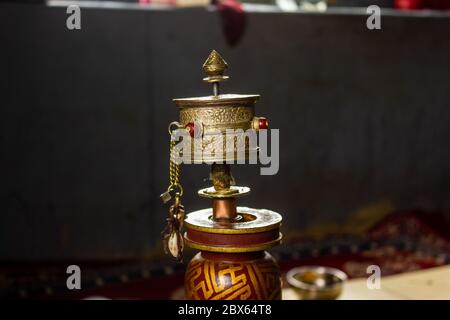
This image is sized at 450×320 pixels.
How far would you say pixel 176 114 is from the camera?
431cm

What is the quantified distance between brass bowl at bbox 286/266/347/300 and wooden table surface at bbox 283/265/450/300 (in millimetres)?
44

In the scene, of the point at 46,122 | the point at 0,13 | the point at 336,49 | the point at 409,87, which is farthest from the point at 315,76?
the point at 0,13

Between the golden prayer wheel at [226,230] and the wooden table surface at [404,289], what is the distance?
71cm

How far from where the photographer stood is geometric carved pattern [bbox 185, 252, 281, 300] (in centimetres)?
153

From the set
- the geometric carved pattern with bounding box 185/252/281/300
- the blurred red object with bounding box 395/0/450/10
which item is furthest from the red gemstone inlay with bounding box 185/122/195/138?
the blurred red object with bounding box 395/0/450/10

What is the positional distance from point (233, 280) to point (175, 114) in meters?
2.95

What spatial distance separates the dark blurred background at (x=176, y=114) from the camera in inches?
160

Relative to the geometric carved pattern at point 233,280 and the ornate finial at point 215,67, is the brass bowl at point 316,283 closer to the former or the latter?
the geometric carved pattern at point 233,280

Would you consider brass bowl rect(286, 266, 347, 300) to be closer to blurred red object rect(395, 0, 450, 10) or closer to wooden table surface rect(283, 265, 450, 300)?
Result: wooden table surface rect(283, 265, 450, 300)

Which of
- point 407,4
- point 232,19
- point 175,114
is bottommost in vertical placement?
point 175,114

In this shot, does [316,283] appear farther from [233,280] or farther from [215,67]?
[215,67]

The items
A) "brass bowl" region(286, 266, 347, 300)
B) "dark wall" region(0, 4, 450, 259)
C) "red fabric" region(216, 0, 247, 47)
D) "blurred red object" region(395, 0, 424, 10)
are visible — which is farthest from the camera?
"blurred red object" region(395, 0, 424, 10)

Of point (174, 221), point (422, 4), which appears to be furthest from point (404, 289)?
point (422, 4)

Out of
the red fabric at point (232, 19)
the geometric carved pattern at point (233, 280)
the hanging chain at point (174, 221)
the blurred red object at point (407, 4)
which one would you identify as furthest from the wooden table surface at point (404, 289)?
the blurred red object at point (407, 4)
